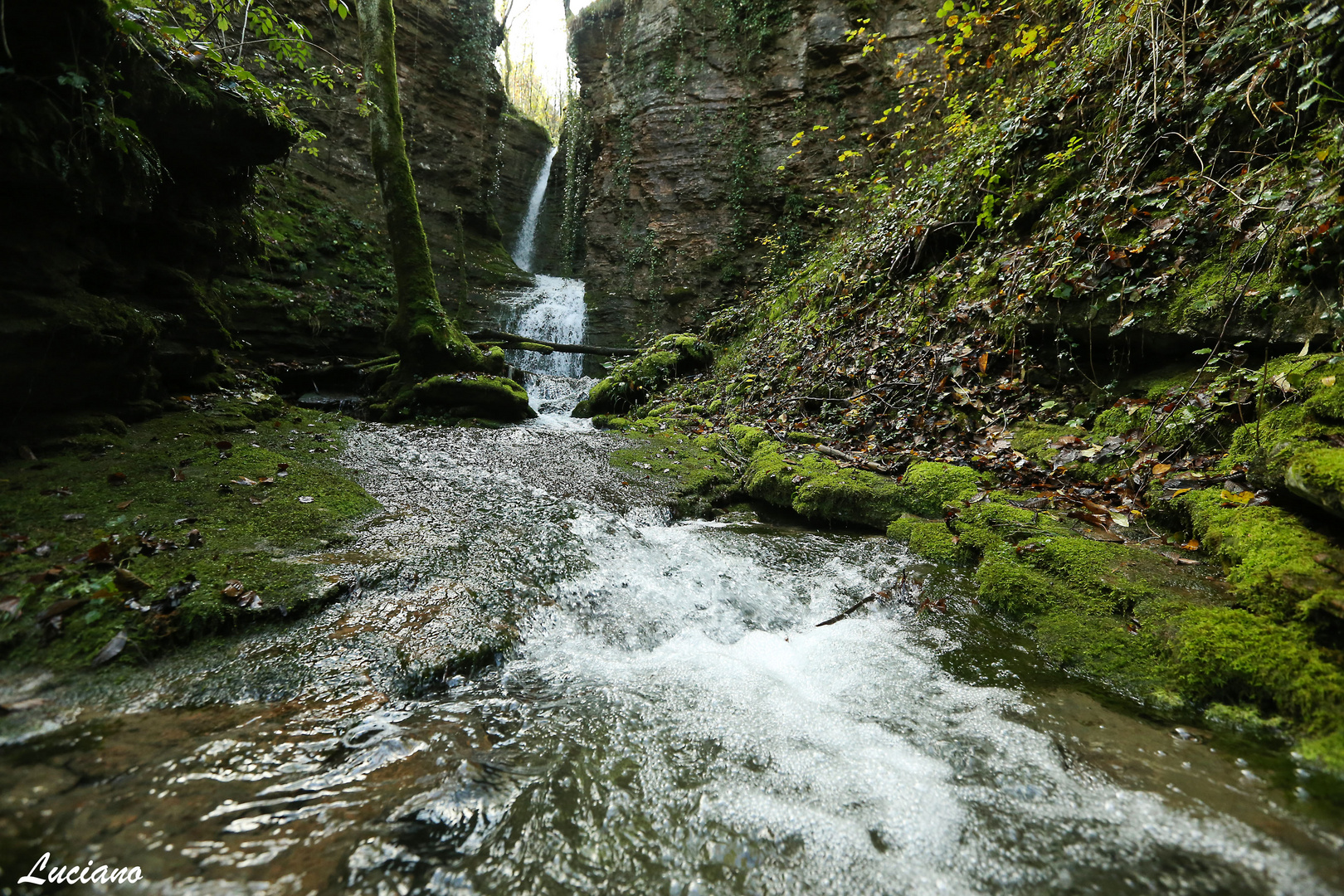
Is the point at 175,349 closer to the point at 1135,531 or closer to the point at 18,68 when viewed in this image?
the point at 18,68

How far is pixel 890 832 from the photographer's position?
155 centimetres

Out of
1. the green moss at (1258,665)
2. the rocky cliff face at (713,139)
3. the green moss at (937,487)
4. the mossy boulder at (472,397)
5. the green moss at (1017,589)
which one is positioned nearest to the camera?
the green moss at (1258,665)

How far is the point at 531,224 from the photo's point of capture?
20953mm

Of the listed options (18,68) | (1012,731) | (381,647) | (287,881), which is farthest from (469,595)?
(18,68)

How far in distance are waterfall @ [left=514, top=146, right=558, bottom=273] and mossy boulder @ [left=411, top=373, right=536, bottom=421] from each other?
1285 centimetres

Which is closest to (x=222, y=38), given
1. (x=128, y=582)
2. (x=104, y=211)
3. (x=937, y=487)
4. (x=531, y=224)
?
(x=104, y=211)

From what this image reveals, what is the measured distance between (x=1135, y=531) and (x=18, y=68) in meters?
7.06

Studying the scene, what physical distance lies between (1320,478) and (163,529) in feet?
17.6

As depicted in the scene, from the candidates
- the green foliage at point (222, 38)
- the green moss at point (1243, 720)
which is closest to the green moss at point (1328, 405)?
the green moss at point (1243, 720)

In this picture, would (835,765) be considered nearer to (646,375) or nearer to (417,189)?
(646,375)

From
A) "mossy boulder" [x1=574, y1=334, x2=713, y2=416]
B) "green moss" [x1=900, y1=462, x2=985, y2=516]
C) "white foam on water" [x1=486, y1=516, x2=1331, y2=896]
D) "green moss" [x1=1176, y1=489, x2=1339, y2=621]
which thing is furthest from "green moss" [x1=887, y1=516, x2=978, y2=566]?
"mossy boulder" [x1=574, y1=334, x2=713, y2=416]

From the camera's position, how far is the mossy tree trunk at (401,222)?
7797mm

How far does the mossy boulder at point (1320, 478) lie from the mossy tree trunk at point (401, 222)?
879cm

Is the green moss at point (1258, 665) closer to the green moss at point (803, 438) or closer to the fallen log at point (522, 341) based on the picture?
the green moss at point (803, 438)
